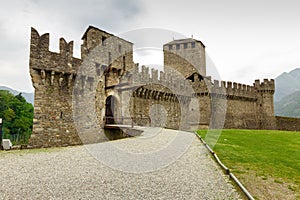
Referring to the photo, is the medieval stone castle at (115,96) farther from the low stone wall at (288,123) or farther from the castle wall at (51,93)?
the low stone wall at (288,123)

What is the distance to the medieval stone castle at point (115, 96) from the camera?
43.8ft

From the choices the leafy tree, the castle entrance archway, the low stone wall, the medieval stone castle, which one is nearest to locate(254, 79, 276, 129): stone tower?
the medieval stone castle

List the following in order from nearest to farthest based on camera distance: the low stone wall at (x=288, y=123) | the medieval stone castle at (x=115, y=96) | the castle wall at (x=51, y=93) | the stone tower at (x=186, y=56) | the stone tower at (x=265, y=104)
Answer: the castle wall at (x=51, y=93) < the medieval stone castle at (x=115, y=96) < the low stone wall at (x=288, y=123) < the stone tower at (x=265, y=104) < the stone tower at (x=186, y=56)

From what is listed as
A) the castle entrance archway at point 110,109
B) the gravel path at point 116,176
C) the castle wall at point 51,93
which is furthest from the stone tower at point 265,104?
the gravel path at point 116,176

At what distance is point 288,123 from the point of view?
31.0 metres

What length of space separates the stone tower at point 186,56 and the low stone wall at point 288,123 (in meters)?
12.0

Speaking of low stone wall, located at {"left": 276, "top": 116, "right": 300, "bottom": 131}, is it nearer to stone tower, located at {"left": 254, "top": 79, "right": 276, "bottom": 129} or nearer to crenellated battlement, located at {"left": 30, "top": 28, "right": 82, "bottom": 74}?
stone tower, located at {"left": 254, "top": 79, "right": 276, "bottom": 129}

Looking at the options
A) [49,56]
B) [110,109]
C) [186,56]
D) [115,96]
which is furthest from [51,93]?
[186,56]

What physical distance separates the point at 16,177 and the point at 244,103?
2861 cm

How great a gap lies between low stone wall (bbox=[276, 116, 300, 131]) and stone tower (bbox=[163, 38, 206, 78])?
39.3 ft

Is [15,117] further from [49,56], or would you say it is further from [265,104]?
[265,104]

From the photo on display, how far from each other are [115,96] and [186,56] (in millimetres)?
18016

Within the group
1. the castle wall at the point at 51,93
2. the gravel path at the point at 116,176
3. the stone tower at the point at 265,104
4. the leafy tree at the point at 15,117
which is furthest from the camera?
the leafy tree at the point at 15,117

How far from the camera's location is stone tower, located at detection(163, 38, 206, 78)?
3231 cm
